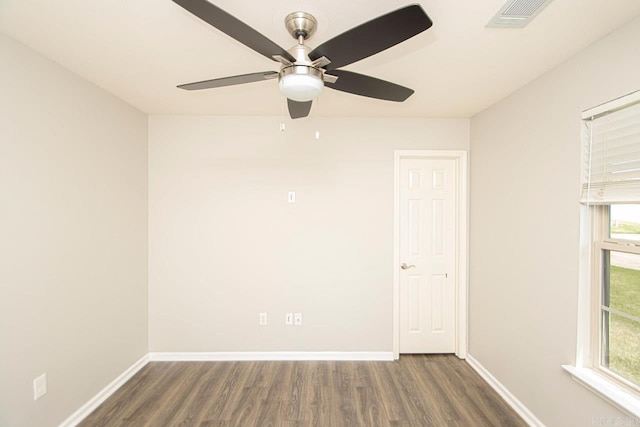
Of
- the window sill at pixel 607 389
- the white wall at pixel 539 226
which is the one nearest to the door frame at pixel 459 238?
the white wall at pixel 539 226

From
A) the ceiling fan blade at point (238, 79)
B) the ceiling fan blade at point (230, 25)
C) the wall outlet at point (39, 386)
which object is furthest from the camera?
the wall outlet at point (39, 386)

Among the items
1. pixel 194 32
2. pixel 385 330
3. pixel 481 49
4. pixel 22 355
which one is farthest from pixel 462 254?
pixel 22 355

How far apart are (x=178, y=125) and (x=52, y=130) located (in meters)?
1.11

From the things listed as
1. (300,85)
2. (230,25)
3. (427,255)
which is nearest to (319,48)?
(300,85)

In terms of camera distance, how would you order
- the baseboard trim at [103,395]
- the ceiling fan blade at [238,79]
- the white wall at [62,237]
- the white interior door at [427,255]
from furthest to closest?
the white interior door at [427,255], the baseboard trim at [103,395], the white wall at [62,237], the ceiling fan blade at [238,79]

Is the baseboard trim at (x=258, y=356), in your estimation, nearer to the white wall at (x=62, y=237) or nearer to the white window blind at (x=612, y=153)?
the white wall at (x=62, y=237)

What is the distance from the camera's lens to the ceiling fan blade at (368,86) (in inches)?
51.1

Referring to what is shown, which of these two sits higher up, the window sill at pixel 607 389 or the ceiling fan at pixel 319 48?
the ceiling fan at pixel 319 48

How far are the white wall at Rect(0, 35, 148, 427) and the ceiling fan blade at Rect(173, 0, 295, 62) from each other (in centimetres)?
150

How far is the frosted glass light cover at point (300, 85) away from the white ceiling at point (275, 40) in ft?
1.45

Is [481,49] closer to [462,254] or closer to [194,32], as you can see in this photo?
[194,32]

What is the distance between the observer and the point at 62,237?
6.14 ft

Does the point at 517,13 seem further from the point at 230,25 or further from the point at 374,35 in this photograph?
the point at 230,25

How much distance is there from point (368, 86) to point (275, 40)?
62cm
